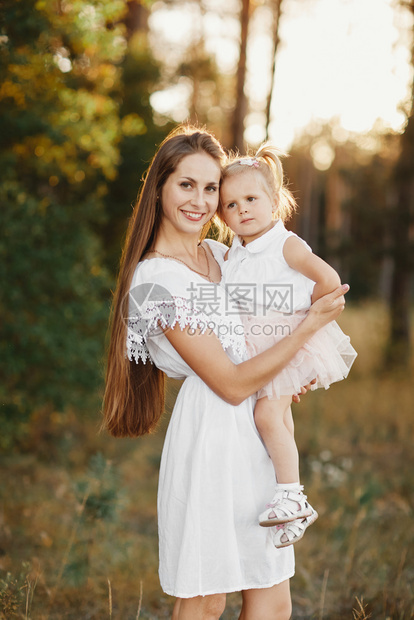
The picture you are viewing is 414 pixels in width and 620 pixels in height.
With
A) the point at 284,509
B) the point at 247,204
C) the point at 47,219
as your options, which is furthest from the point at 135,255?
the point at 47,219

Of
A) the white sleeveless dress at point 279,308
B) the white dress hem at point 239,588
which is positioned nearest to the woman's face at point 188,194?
the white sleeveless dress at point 279,308

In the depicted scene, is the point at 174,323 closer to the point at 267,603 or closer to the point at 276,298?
the point at 276,298

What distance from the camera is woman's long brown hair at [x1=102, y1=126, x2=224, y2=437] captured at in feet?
7.73

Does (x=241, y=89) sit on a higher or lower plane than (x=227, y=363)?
higher

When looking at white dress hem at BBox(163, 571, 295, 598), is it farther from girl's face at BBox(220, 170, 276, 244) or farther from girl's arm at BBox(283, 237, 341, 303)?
girl's face at BBox(220, 170, 276, 244)

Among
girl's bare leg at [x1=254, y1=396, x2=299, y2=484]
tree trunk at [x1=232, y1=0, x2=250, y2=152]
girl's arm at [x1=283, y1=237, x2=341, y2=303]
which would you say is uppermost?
tree trunk at [x1=232, y1=0, x2=250, y2=152]

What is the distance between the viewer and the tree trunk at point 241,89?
9.26 metres

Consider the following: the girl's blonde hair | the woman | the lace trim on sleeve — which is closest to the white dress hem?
the woman

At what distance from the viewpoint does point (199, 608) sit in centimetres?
219

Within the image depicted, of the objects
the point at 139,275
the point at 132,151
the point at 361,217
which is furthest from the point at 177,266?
the point at 361,217

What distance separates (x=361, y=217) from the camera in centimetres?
1095

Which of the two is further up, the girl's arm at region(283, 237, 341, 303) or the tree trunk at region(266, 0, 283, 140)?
the tree trunk at region(266, 0, 283, 140)

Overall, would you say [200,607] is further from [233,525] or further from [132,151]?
[132,151]

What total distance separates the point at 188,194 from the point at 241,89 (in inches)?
307
